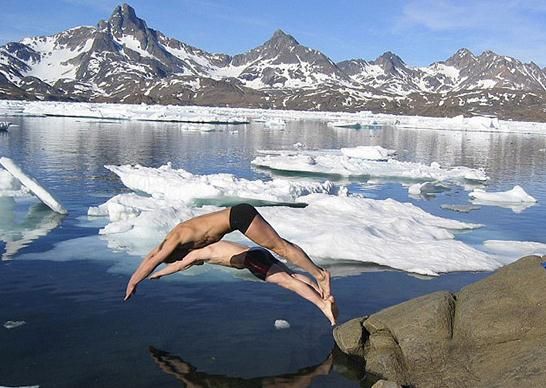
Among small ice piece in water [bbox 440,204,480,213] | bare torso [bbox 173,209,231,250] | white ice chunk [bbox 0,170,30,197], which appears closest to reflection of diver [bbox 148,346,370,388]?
bare torso [bbox 173,209,231,250]

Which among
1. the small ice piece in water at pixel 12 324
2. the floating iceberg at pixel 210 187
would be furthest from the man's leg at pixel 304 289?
the floating iceberg at pixel 210 187

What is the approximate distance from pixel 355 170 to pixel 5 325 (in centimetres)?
2229

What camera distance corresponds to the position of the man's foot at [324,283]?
6977 mm

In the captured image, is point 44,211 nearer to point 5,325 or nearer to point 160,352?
point 5,325

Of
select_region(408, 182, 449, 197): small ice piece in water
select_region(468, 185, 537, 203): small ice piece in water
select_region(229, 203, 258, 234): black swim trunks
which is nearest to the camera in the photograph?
select_region(229, 203, 258, 234): black swim trunks

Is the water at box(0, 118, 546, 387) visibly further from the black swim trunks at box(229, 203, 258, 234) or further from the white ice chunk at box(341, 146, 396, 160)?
the white ice chunk at box(341, 146, 396, 160)

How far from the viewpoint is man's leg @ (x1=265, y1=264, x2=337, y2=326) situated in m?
7.45

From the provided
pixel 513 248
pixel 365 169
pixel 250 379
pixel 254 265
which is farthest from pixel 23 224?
pixel 365 169

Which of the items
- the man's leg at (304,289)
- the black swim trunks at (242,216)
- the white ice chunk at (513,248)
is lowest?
the white ice chunk at (513,248)

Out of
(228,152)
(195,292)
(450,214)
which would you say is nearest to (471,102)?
(228,152)

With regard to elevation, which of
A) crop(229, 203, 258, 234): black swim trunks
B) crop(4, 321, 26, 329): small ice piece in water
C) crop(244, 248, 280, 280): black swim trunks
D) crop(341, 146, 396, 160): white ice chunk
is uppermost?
crop(229, 203, 258, 234): black swim trunks

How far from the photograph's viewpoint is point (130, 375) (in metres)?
7.18

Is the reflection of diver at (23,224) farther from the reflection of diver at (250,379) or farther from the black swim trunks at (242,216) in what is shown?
the black swim trunks at (242,216)

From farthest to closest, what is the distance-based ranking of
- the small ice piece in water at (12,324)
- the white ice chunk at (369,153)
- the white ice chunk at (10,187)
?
the white ice chunk at (369,153), the white ice chunk at (10,187), the small ice piece in water at (12,324)
